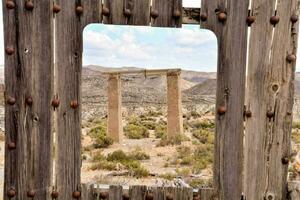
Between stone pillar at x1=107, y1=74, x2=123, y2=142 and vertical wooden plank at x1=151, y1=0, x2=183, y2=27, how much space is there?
53.1 ft

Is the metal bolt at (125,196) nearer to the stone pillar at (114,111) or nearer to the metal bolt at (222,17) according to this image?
the metal bolt at (222,17)

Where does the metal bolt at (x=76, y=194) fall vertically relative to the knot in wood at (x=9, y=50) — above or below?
below

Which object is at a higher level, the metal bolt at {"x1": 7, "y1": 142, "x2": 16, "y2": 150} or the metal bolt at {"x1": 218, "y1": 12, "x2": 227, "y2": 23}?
the metal bolt at {"x1": 218, "y1": 12, "x2": 227, "y2": 23}

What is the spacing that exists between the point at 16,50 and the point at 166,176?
9612 mm

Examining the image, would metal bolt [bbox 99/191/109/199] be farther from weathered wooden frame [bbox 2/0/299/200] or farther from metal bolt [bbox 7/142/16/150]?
metal bolt [bbox 7/142/16/150]

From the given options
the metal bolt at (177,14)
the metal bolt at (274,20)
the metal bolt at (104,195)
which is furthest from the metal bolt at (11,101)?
the metal bolt at (274,20)

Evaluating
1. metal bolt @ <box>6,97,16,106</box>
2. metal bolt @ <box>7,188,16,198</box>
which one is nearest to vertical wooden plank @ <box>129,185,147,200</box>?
metal bolt @ <box>7,188,16,198</box>

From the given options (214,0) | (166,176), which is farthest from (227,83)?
(166,176)

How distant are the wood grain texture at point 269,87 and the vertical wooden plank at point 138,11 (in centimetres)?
60

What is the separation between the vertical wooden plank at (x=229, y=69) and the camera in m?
2.82

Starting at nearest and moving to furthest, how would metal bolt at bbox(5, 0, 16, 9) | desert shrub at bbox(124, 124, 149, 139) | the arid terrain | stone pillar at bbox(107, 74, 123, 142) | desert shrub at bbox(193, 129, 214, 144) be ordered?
metal bolt at bbox(5, 0, 16, 9) < the arid terrain < stone pillar at bbox(107, 74, 123, 142) < desert shrub at bbox(193, 129, 214, 144) < desert shrub at bbox(124, 124, 149, 139)

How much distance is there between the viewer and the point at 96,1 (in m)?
2.81

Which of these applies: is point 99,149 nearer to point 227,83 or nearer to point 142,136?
point 142,136

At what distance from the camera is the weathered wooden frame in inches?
110
